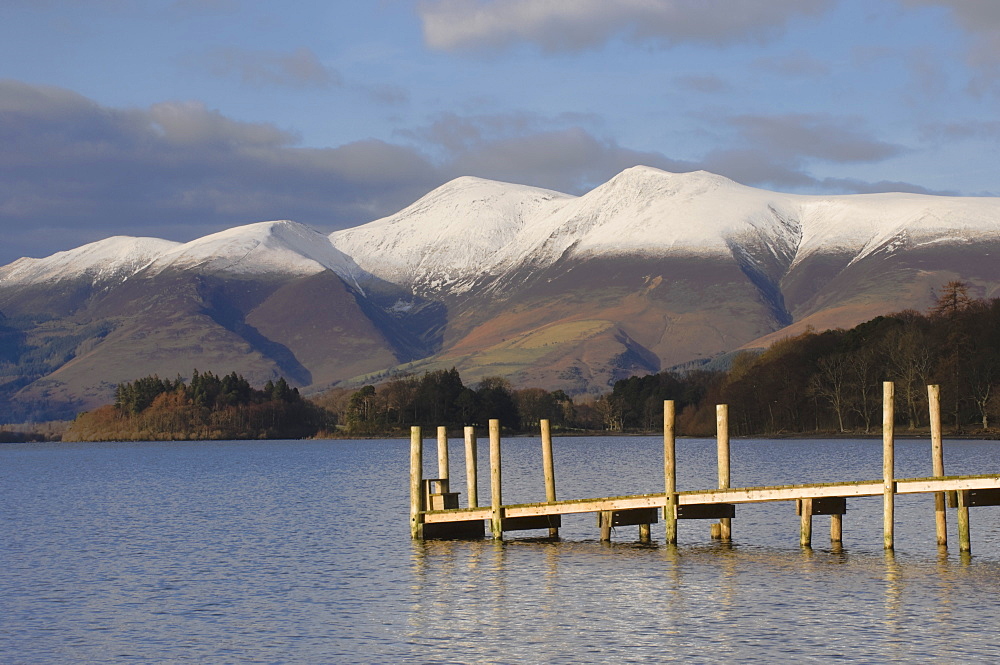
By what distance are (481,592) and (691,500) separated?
11757mm

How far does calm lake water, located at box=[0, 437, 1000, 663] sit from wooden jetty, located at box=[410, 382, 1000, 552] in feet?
3.57

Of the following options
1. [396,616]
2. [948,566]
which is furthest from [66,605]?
[948,566]

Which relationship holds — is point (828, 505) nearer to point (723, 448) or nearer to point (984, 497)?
point (723, 448)

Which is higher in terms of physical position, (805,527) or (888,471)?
(888,471)

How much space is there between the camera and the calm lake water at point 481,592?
3419cm

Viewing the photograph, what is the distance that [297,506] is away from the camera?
269ft

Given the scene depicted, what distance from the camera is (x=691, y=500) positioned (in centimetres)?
5156

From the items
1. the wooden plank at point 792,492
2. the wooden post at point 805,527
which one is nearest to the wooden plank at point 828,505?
the wooden post at point 805,527

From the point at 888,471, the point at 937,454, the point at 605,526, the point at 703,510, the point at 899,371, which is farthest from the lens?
the point at 899,371

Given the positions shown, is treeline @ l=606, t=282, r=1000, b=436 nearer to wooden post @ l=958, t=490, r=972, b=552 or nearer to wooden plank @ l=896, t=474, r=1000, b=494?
wooden post @ l=958, t=490, r=972, b=552

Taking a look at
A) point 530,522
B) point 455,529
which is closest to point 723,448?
point 530,522

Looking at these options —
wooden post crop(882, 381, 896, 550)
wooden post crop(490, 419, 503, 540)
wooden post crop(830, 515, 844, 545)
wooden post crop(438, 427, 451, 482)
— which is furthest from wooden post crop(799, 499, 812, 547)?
wooden post crop(438, 427, 451, 482)

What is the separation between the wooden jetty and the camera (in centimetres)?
4759

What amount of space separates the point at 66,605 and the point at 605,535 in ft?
71.5
